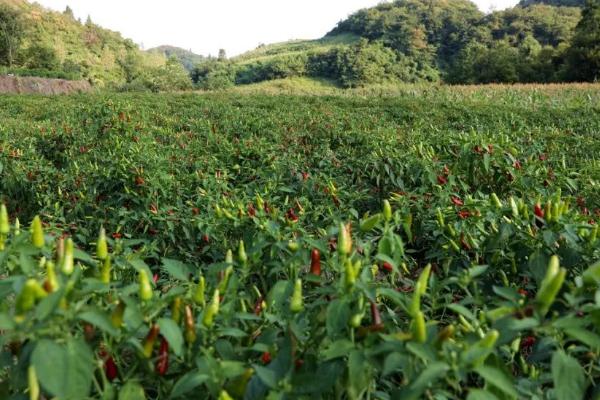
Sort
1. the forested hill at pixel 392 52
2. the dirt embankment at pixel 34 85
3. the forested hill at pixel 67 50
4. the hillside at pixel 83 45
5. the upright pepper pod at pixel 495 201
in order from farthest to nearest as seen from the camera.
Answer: the hillside at pixel 83 45, the forested hill at pixel 67 50, the forested hill at pixel 392 52, the dirt embankment at pixel 34 85, the upright pepper pod at pixel 495 201

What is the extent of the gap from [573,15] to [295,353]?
53.1m

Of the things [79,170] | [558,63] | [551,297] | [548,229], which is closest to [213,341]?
[551,297]

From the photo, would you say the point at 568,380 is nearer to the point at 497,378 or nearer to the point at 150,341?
the point at 497,378

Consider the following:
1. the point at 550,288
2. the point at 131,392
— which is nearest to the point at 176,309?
the point at 131,392

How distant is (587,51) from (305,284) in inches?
1047

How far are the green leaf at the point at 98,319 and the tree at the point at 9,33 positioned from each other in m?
39.0

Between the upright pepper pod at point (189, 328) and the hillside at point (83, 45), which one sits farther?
the hillside at point (83, 45)

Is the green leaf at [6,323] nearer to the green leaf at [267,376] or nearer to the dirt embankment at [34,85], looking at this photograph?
the green leaf at [267,376]

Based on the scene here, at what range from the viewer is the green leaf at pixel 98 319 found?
0.74 metres

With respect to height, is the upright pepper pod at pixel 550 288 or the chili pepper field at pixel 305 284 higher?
the upright pepper pod at pixel 550 288

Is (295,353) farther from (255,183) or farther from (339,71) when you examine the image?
(339,71)

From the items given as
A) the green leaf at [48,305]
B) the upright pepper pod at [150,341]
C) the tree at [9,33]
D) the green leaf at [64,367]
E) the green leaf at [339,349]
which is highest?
the tree at [9,33]

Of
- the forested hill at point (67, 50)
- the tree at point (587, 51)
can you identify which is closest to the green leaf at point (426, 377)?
the tree at point (587, 51)

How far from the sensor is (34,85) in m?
23.3
